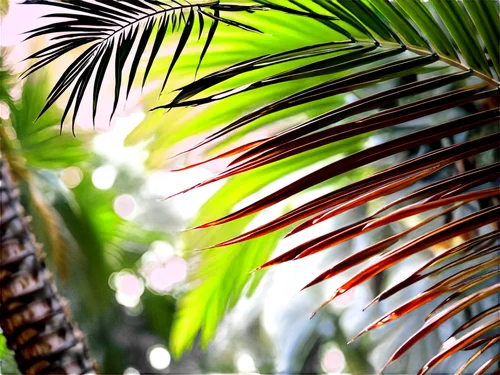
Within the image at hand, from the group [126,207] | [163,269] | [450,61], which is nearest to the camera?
[450,61]

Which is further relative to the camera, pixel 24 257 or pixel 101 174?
pixel 101 174

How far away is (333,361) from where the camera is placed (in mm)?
1189

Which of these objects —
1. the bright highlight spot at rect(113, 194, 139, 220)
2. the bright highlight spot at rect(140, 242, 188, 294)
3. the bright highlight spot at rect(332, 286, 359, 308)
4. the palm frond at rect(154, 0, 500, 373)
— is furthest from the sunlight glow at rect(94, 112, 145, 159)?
the palm frond at rect(154, 0, 500, 373)

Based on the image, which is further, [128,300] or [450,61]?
[128,300]

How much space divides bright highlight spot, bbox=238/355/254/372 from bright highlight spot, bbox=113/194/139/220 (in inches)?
19.3

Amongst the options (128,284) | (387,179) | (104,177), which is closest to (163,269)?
(128,284)

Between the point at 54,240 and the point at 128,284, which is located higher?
the point at 54,240

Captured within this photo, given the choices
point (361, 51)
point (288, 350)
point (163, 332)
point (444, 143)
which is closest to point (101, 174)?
point (163, 332)

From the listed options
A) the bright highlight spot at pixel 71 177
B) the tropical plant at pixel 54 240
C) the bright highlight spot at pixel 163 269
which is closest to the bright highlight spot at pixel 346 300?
the bright highlight spot at pixel 163 269

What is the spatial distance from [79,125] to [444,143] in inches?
31.4

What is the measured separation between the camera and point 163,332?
1552mm

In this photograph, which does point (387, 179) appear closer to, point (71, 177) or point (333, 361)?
point (333, 361)

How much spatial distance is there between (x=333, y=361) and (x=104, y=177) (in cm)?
74

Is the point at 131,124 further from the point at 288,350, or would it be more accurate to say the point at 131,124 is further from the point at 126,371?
the point at 126,371
